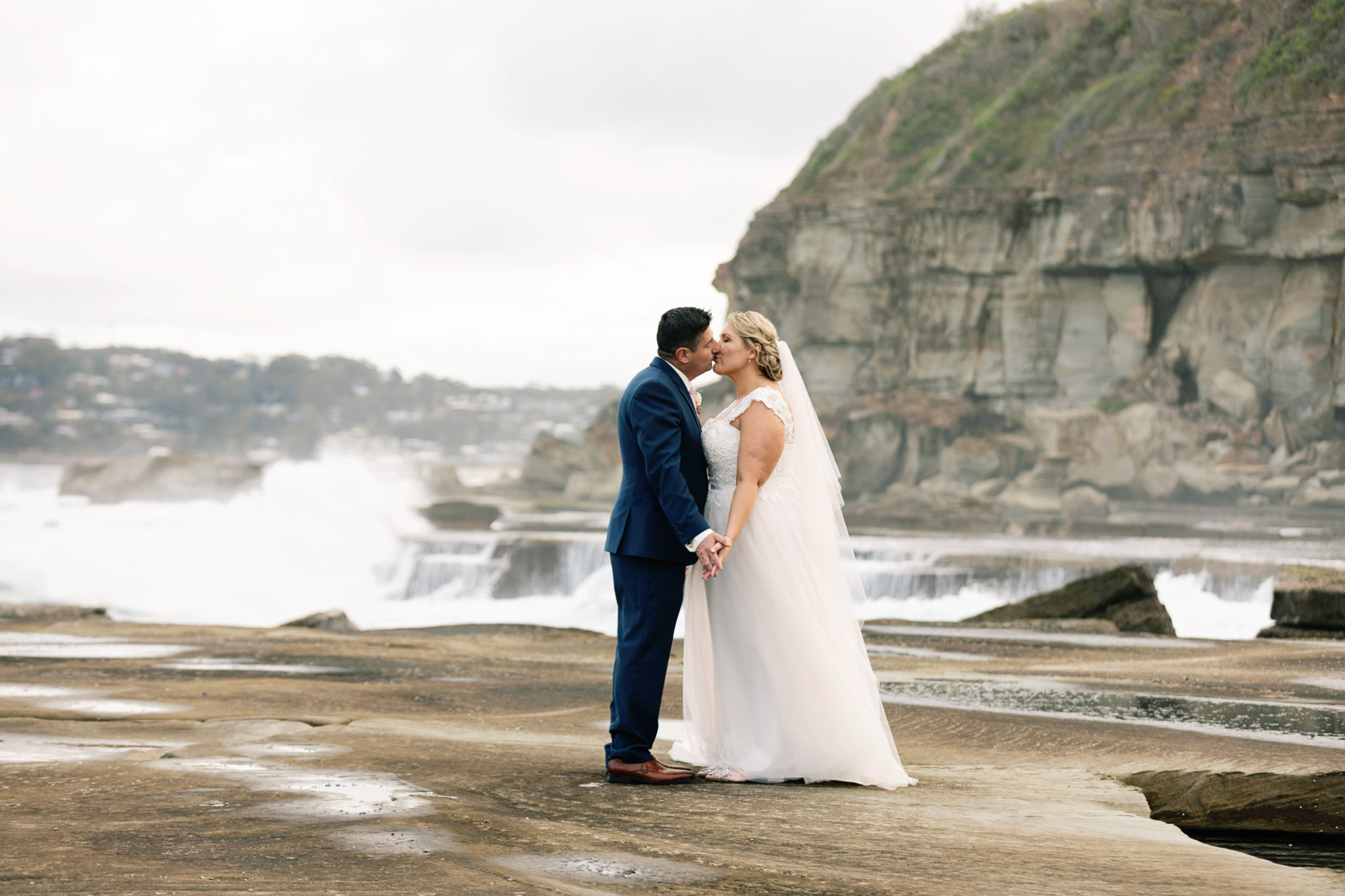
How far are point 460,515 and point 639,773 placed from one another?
40.7 metres

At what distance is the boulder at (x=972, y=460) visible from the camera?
52.2 metres

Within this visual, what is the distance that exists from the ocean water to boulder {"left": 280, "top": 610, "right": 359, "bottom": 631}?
801 cm

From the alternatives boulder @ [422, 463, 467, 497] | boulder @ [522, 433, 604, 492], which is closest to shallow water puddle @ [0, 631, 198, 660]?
boulder @ [422, 463, 467, 497]

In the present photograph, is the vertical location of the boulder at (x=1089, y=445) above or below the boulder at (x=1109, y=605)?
above

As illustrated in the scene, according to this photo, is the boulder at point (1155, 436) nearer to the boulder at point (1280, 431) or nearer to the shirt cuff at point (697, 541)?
the boulder at point (1280, 431)

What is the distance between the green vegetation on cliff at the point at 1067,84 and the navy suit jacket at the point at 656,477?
4795 centimetres

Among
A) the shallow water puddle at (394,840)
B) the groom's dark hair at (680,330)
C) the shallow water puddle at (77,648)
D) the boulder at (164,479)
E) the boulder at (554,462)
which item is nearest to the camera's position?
the shallow water puddle at (394,840)

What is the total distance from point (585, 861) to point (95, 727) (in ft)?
12.2

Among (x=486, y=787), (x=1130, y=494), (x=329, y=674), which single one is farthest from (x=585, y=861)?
(x=1130, y=494)

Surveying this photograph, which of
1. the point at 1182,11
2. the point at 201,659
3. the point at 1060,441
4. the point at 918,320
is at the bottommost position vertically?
the point at 201,659

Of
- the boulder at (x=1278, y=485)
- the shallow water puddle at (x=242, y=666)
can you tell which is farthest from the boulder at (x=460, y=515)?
the shallow water puddle at (x=242, y=666)

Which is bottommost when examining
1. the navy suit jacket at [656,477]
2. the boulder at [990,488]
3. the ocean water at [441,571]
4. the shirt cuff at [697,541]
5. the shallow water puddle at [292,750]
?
the ocean water at [441,571]

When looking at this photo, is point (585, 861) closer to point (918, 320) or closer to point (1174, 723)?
point (1174, 723)

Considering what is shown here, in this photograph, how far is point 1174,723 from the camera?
6230 millimetres
